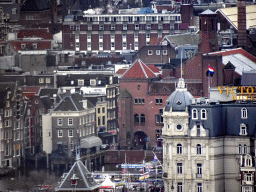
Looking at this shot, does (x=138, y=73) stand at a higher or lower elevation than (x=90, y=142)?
higher

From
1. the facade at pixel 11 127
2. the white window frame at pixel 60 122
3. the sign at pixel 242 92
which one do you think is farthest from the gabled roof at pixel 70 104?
the sign at pixel 242 92

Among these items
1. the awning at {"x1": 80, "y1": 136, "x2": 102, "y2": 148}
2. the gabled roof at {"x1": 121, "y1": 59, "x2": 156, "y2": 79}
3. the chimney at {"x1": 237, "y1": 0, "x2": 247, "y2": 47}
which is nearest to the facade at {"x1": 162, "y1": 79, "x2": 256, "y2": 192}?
the awning at {"x1": 80, "y1": 136, "x2": 102, "y2": 148}

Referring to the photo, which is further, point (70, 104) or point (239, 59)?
point (70, 104)

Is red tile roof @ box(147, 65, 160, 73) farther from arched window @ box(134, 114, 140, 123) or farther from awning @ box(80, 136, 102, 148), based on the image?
awning @ box(80, 136, 102, 148)

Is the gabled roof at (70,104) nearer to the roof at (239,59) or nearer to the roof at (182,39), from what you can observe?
the roof at (239,59)

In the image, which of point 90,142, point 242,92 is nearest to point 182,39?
point 90,142

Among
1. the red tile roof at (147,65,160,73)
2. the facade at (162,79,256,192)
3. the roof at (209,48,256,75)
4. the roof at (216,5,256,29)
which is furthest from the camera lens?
the roof at (216,5,256,29)

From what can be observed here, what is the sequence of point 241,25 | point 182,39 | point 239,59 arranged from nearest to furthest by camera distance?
point 239,59 < point 241,25 < point 182,39

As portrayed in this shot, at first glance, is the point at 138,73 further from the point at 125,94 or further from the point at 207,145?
the point at 207,145
